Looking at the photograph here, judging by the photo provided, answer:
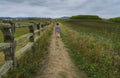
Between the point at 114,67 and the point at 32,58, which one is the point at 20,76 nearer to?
the point at 32,58

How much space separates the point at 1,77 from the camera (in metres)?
5.39

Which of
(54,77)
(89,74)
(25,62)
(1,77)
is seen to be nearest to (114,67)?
(89,74)

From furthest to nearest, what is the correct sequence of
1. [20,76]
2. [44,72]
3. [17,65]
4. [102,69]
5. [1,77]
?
[102,69] < [44,72] < [17,65] < [20,76] < [1,77]

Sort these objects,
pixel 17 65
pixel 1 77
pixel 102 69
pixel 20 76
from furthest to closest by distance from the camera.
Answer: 1. pixel 102 69
2. pixel 17 65
3. pixel 20 76
4. pixel 1 77

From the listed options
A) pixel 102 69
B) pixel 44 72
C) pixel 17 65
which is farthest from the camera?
pixel 102 69

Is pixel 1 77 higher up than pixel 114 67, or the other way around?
pixel 1 77

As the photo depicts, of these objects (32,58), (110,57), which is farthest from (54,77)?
(110,57)

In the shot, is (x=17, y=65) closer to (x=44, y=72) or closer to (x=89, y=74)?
(x=44, y=72)

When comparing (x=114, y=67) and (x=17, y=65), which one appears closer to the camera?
(x=17, y=65)

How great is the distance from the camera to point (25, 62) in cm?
760

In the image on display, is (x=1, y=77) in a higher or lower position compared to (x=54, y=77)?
higher

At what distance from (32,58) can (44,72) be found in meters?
1.08

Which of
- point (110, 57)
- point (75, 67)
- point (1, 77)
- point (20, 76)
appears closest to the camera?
point (1, 77)

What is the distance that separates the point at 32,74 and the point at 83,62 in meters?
2.80
